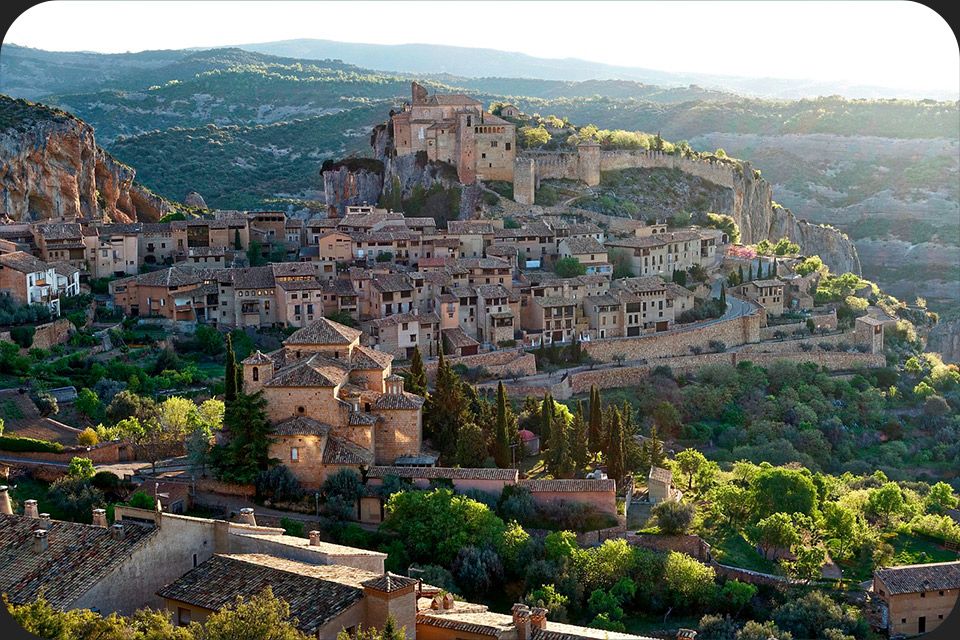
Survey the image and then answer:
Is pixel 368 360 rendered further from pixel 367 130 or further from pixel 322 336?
pixel 367 130

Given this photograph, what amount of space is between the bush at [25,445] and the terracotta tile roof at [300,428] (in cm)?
427

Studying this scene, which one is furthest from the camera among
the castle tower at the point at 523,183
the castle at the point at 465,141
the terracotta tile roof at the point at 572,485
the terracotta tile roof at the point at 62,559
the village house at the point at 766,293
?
the castle at the point at 465,141

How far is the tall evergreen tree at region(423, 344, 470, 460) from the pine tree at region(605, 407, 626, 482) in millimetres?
2883

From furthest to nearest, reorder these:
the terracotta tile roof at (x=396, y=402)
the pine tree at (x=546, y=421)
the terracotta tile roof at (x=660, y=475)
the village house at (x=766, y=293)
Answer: the village house at (x=766, y=293), the pine tree at (x=546, y=421), the terracotta tile roof at (x=660, y=475), the terracotta tile roof at (x=396, y=402)

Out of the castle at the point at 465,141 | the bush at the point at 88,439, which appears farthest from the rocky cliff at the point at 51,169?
the bush at the point at 88,439

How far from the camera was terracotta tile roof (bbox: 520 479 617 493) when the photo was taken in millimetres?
23250

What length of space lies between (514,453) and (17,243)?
57.5 ft

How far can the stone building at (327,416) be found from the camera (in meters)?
22.9

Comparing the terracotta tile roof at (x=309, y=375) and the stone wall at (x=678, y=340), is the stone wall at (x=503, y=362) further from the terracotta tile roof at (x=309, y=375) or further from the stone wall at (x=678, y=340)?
the terracotta tile roof at (x=309, y=375)

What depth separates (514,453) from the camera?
26203 millimetres

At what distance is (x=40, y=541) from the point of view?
16750 millimetres

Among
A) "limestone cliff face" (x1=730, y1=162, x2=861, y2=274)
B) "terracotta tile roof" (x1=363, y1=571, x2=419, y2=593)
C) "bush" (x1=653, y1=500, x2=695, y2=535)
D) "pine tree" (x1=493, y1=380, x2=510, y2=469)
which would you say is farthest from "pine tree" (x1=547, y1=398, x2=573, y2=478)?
"limestone cliff face" (x1=730, y1=162, x2=861, y2=274)

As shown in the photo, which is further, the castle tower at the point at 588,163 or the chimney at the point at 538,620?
the castle tower at the point at 588,163

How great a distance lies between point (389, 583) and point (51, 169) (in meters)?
33.2
